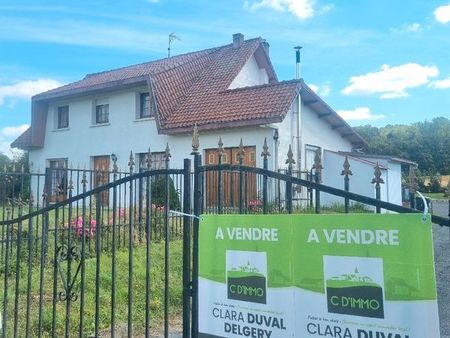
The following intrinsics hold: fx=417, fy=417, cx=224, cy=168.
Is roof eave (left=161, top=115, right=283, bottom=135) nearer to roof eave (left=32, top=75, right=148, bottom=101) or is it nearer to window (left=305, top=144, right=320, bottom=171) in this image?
roof eave (left=32, top=75, right=148, bottom=101)

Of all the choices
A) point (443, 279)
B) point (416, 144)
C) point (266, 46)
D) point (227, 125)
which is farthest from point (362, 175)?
point (416, 144)

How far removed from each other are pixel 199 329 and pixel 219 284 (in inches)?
12.7

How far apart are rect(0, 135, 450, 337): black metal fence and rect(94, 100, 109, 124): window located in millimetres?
10666

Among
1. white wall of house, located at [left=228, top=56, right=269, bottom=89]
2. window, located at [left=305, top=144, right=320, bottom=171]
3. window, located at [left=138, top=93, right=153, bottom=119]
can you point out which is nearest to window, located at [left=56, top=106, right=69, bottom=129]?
window, located at [left=138, top=93, right=153, bottom=119]

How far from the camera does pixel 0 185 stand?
23.6 ft

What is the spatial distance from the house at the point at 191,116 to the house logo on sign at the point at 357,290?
11928 millimetres

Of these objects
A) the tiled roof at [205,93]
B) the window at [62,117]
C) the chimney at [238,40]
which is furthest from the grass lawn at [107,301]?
the window at [62,117]

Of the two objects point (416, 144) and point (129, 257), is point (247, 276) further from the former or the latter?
point (416, 144)

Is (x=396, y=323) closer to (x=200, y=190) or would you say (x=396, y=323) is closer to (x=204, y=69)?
(x=200, y=190)

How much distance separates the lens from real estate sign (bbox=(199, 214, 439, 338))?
1787 mm

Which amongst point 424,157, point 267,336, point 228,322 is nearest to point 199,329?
point 228,322

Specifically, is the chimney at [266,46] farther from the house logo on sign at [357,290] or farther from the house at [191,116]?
the house logo on sign at [357,290]

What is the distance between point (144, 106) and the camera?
1845 centimetres

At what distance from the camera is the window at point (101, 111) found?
19.6m
